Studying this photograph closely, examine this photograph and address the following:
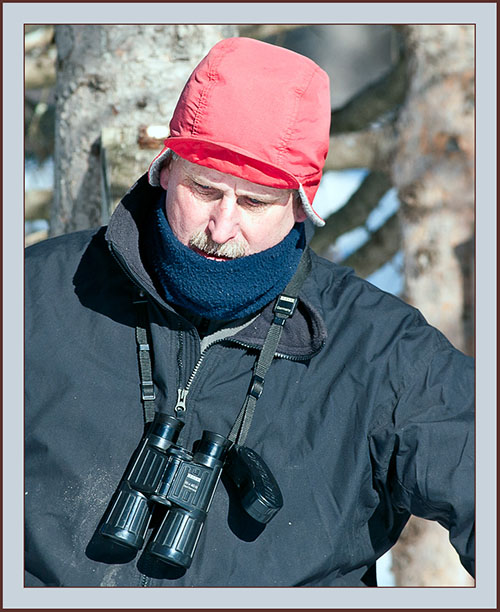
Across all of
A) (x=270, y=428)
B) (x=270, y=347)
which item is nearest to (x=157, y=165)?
(x=270, y=347)

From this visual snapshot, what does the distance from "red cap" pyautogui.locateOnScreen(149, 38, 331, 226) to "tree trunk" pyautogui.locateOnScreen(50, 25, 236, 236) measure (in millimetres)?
989

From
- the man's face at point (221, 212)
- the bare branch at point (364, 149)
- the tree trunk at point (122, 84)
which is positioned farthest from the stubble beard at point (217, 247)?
the bare branch at point (364, 149)

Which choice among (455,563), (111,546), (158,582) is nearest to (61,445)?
(111,546)

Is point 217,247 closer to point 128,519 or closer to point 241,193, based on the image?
point 241,193

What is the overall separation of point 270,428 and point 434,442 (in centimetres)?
49

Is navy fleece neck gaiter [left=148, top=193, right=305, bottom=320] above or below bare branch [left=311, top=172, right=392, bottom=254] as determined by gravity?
above

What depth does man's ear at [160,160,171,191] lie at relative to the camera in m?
2.68

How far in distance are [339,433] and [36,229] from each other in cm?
615

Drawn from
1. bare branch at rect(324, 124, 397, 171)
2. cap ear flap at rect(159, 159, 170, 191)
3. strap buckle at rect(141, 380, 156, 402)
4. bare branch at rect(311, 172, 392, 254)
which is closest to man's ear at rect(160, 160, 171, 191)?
cap ear flap at rect(159, 159, 170, 191)

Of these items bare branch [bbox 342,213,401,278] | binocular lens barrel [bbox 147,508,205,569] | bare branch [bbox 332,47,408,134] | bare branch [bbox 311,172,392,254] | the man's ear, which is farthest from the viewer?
bare branch [bbox 342,213,401,278]

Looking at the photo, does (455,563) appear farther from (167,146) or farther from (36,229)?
(36,229)

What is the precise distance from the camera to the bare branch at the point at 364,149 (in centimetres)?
654

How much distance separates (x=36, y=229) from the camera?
8.11 meters

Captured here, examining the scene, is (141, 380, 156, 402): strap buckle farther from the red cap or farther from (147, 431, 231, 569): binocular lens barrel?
the red cap
